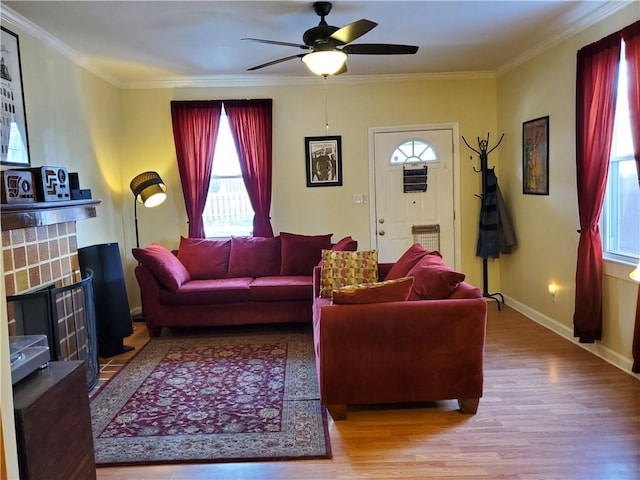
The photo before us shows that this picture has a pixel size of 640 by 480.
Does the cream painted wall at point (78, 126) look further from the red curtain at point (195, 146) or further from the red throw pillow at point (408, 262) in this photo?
the red throw pillow at point (408, 262)

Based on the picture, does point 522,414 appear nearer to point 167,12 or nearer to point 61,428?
point 61,428

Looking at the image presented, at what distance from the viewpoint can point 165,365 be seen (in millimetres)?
3830

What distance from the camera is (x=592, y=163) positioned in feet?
11.9

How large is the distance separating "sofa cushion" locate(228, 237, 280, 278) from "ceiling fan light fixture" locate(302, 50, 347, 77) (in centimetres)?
220

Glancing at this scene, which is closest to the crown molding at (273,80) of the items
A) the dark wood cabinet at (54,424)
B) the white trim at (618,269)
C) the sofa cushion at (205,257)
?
the sofa cushion at (205,257)

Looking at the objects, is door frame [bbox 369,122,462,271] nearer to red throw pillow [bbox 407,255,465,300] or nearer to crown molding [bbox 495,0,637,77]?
crown molding [bbox 495,0,637,77]

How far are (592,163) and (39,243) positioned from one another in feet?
13.3

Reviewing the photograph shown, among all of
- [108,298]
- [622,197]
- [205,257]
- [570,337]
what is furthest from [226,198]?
[622,197]

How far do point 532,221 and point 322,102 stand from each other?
2.57 meters

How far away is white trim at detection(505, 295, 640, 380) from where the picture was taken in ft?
11.3

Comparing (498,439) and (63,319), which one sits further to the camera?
(63,319)

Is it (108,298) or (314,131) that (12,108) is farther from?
(314,131)

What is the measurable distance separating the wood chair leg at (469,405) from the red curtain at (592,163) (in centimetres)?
143

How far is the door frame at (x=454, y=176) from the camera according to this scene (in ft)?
18.0
